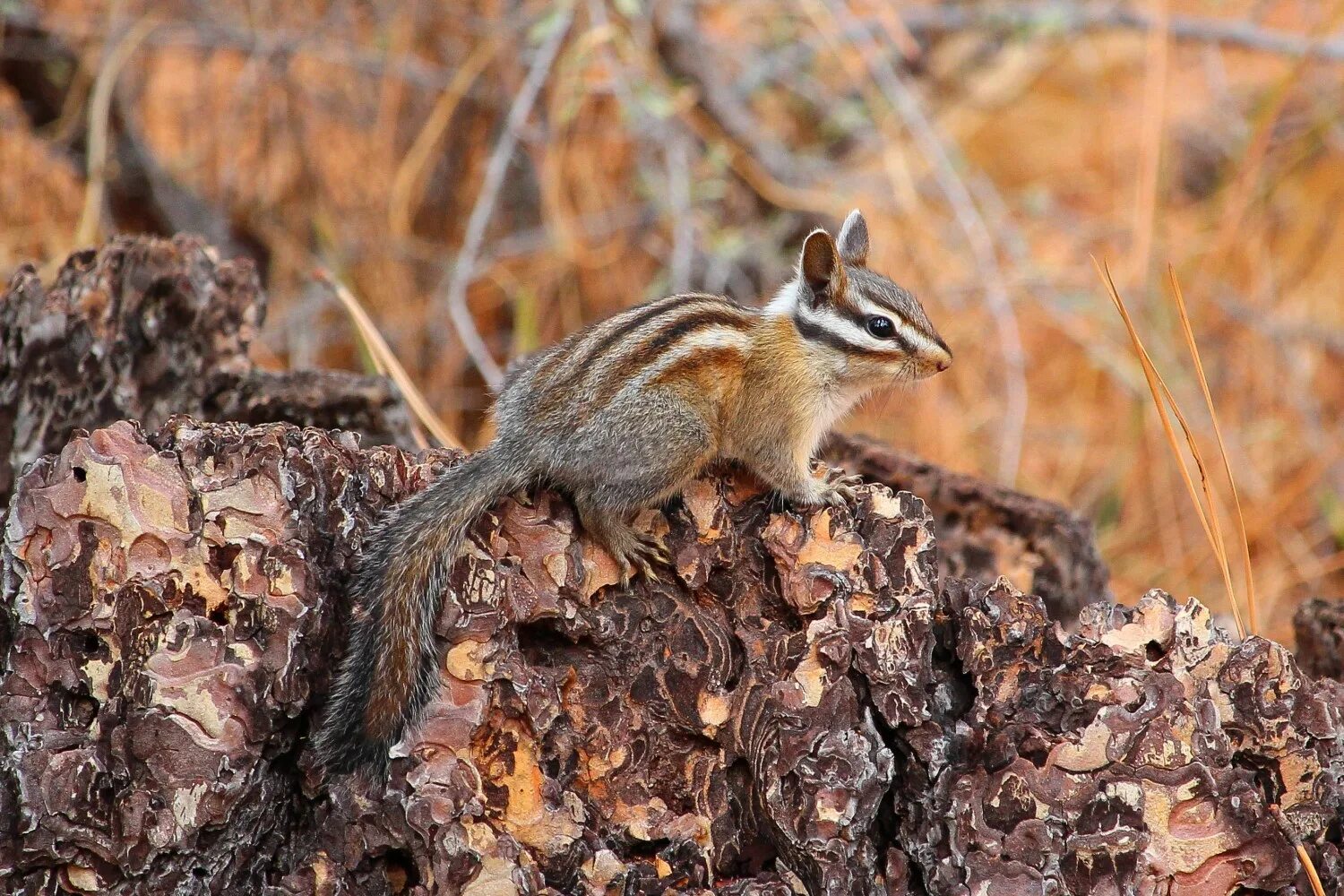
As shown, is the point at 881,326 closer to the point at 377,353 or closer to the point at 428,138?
the point at 377,353

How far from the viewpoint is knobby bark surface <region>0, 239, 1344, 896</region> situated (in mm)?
2002

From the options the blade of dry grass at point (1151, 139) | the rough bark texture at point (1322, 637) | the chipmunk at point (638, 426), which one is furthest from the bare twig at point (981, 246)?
the rough bark texture at point (1322, 637)

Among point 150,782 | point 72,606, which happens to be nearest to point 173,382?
point 72,606

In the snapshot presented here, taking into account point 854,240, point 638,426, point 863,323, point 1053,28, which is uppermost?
point 1053,28

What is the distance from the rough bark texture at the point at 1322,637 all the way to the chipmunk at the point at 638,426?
985 millimetres

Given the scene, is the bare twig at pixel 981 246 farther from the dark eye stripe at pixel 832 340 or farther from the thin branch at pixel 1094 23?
the dark eye stripe at pixel 832 340

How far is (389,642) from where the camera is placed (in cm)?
210

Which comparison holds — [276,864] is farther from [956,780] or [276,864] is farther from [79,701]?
[956,780]

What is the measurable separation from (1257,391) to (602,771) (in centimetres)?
461

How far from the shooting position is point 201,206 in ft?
18.4

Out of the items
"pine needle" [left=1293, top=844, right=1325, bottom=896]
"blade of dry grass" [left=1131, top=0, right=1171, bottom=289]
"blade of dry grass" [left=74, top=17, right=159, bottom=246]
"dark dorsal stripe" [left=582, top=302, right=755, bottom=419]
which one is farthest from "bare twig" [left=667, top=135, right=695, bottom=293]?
"pine needle" [left=1293, top=844, right=1325, bottom=896]

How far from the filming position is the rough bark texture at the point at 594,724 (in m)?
2.00

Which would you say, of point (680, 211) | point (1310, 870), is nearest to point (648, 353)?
point (1310, 870)

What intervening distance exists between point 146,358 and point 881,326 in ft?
5.56
